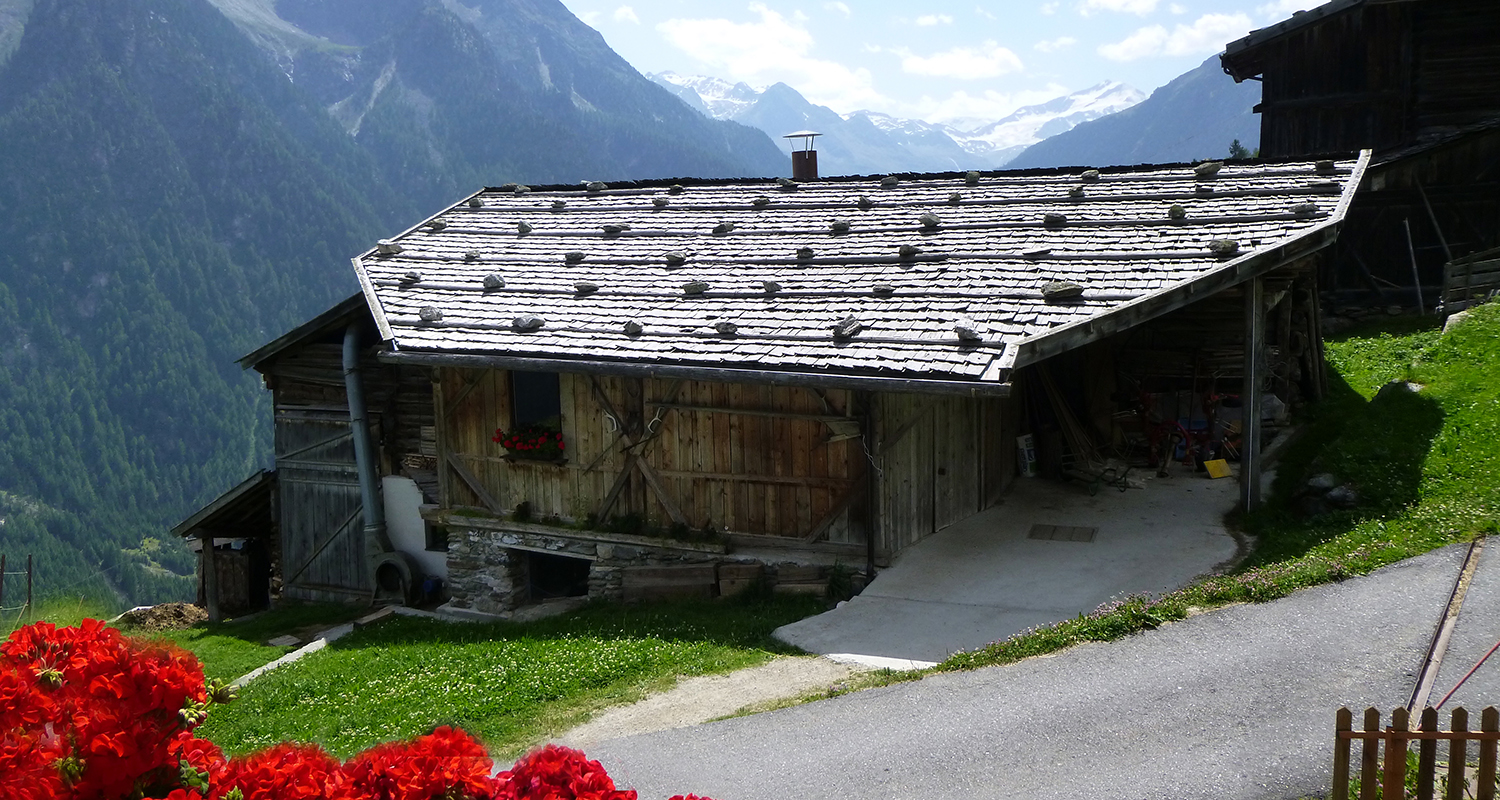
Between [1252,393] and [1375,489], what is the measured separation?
4.70 feet

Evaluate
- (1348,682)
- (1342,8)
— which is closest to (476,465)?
(1348,682)

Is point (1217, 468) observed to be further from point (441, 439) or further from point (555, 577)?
point (441, 439)

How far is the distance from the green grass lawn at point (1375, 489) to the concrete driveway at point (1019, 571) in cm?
54

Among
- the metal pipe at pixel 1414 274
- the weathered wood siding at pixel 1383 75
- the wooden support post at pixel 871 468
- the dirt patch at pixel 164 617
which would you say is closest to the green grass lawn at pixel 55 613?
the dirt patch at pixel 164 617

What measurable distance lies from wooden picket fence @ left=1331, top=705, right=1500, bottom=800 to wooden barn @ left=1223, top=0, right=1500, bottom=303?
56.6 ft

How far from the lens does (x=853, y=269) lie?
12750 millimetres

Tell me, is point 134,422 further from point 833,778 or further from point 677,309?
point 833,778

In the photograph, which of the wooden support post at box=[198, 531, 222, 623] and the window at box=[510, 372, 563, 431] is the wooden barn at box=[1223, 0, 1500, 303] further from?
the wooden support post at box=[198, 531, 222, 623]

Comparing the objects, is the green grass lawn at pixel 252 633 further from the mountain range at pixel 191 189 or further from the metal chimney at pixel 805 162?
the mountain range at pixel 191 189

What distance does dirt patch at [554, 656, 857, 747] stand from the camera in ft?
26.0

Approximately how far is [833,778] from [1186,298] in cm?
610

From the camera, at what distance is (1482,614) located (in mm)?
7797

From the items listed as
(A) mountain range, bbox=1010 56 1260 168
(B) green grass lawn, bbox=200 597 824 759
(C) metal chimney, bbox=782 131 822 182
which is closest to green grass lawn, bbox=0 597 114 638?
(B) green grass lawn, bbox=200 597 824 759

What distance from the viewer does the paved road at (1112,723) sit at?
6.33m
